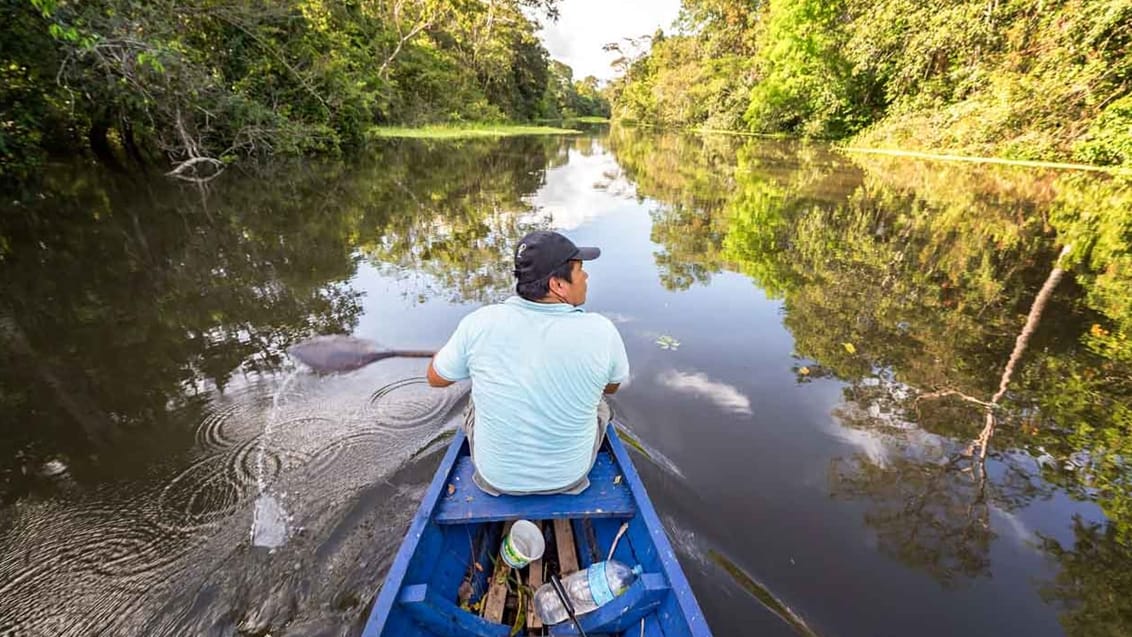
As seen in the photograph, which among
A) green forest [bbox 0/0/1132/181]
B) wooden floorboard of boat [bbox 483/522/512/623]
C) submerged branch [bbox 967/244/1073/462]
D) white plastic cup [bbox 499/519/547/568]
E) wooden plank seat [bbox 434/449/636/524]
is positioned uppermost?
green forest [bbox 0/0/1132/181]

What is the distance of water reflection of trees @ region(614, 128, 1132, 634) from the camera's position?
2.90 m

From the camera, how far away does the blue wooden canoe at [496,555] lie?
1.60m

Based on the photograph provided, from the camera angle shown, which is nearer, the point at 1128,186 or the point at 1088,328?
the point at 1088,328

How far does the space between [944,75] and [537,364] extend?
2849cm

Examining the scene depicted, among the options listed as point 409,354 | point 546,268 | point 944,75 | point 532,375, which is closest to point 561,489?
point 532,375

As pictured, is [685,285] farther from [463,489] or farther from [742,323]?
[463,489]

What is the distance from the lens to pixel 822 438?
11.4ft

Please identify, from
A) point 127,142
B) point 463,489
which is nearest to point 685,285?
point 463,489

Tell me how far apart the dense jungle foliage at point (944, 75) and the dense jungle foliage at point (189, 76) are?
20.6m

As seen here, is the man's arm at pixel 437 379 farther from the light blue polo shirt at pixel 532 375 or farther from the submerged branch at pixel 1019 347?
the submerged branch at pixel 1019 347

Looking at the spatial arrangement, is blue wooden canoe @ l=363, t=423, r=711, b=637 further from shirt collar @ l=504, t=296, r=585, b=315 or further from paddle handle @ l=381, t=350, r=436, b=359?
paddle handle @ l=381, t=350, r=436, b=359

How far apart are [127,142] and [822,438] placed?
61.3 ft

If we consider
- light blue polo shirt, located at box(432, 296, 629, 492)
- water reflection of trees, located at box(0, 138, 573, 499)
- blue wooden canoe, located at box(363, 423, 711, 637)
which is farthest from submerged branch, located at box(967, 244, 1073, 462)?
water reflection of trees, located at box(0, 138, 573, 499)

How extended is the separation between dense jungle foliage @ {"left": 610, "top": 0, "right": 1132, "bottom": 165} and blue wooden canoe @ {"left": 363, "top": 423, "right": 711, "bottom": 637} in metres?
20.8
